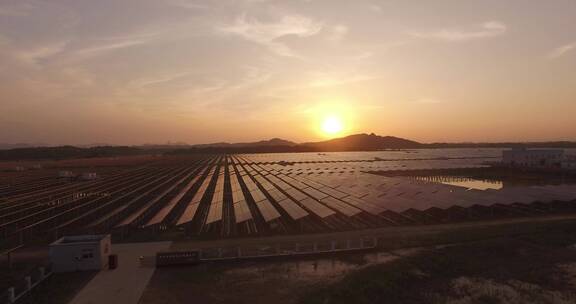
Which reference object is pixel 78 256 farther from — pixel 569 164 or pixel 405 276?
pixel 569 164

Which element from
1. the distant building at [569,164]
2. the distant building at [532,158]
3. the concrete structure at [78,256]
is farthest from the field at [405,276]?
the distant building at [532,158]

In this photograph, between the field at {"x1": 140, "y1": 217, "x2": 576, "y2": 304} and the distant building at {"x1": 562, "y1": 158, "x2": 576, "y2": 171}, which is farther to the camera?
the distant building at {"x1": 562, "y1": 158, "x2": 576, "y2": 171}

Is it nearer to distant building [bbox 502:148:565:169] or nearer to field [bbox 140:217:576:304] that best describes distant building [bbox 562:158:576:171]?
distant building [bbox 502:148:565:169]

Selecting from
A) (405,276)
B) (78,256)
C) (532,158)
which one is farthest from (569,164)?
(78,256)

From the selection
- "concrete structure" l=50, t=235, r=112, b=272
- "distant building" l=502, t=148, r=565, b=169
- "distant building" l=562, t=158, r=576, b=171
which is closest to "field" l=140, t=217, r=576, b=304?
"concrete structure" l=50, t=235, r=112, b=272

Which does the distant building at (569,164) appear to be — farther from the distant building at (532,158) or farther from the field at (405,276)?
the field at (405,276)

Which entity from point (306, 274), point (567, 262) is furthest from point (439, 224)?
point (306, 274)

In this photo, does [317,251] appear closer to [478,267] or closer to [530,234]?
[478,267]

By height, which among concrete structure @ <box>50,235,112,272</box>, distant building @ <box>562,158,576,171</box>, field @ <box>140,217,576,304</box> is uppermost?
distant building @ <box>562,158,576,171</box>
